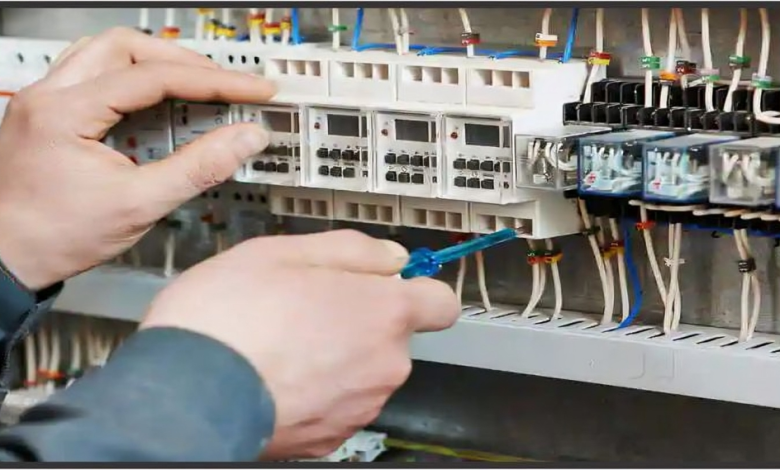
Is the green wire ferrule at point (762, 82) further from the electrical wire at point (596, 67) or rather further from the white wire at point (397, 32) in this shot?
the white wire at point (397, 32)

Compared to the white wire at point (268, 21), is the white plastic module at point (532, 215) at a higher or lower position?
lower

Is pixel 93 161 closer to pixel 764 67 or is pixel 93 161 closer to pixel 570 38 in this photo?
pixel 570 38

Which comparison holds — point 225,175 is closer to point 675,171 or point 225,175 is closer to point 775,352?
point 675,171

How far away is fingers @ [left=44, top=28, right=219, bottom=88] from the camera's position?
1304mm

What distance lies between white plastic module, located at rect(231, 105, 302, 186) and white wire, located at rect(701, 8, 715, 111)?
39cm

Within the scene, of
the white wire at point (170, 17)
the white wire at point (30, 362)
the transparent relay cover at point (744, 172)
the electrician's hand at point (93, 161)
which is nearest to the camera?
the transparent relay cover at point (744, 172)

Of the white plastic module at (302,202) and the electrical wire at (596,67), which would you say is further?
the white plastic module at (302,202)

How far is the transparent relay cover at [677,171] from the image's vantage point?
3.51 ft

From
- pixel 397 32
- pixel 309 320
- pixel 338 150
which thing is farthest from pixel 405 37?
pixel 309 320

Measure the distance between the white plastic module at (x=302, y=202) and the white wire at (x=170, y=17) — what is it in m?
0.29

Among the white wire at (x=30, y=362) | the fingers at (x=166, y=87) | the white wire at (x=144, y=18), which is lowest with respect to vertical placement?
the white wire at (x=30, y=362)

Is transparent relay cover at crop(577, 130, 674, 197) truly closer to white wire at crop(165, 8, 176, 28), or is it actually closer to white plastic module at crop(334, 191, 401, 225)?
white plastic module at crop(334, 191, 401, 225)

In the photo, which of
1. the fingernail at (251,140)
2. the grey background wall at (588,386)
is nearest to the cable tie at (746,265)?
the grey background wall at (588,386)

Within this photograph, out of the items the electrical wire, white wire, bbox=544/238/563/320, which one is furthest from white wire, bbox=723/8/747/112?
white wire, bbox=544/238/563/320
